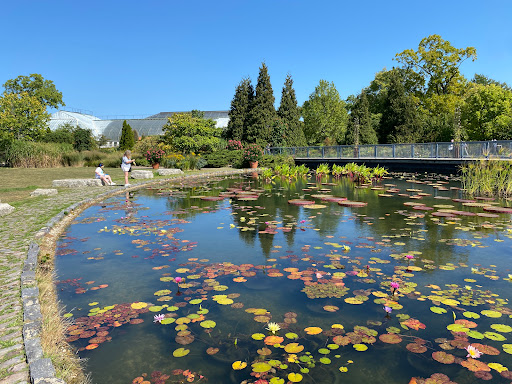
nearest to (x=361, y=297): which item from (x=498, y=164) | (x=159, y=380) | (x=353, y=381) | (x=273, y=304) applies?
(x=273, y=304)

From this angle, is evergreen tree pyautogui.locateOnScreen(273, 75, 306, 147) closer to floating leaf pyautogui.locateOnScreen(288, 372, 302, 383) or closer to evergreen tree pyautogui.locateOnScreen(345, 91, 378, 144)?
evergreen tree pyautogui.locateOnScreen(345, 91, 378, 144)

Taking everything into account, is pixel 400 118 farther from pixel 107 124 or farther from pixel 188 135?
pixel 107 124

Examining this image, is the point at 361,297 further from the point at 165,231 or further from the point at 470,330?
the point at 165,231

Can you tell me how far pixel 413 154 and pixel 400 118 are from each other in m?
12.5

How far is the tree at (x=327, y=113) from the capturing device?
39.7m

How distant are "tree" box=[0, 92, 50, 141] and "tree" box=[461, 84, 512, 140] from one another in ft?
125

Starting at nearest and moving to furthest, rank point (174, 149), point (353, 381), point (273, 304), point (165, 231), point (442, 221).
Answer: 1. point (353, 381)
2. point (273, 304)
3. point (165, 231)
4. point (442, 221)
5. point (174, 149)

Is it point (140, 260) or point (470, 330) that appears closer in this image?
point (470, 330)

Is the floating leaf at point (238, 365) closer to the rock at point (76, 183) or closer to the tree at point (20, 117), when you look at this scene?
the rock at point (76, 183)

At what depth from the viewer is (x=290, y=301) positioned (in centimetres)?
318

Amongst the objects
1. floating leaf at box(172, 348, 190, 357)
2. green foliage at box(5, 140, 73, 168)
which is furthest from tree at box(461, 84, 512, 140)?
green foliage at box(5, 140, 73, 168)

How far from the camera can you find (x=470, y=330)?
2.62 metres

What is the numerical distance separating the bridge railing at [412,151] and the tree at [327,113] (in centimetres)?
1276

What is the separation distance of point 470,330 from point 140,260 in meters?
3.50
